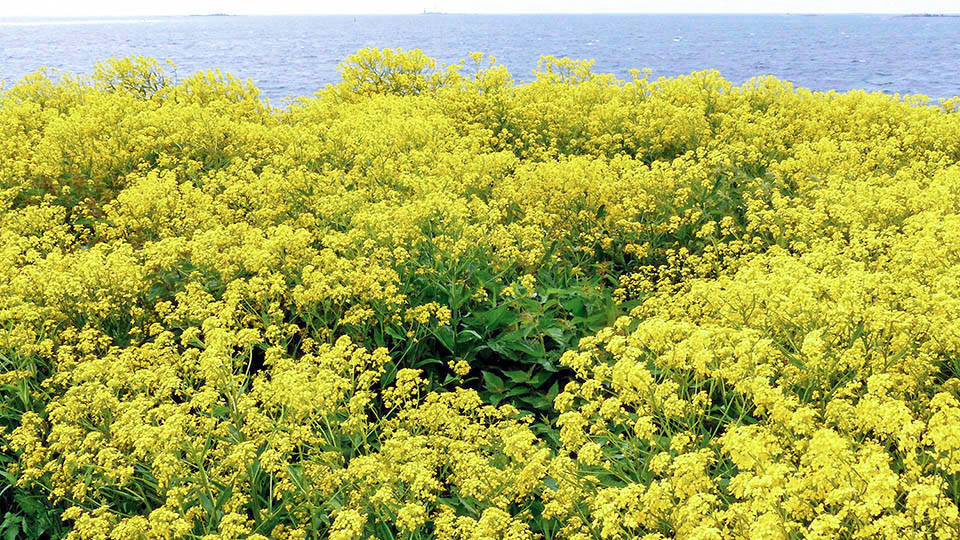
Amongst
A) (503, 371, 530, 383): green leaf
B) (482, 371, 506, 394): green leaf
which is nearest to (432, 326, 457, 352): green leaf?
(482, 371, 506, 394): green leaf

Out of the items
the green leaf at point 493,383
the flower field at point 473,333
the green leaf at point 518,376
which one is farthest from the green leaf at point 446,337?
the green leaf at point 518,376

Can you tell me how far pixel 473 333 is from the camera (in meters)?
5.31

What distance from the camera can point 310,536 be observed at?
3.71 m

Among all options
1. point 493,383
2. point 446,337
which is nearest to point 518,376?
point 493,383

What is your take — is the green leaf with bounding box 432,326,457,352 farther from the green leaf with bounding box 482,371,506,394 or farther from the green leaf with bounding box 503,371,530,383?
the green leaf with bounding box 503,371,530,383

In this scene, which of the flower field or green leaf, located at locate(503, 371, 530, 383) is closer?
the flower field

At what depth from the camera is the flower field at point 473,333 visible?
337 cm

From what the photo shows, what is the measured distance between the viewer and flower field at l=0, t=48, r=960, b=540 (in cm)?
337

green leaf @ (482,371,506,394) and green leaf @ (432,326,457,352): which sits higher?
green leaf @ (432,326,457,352)

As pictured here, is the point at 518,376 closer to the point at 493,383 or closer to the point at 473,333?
the point at 493,383

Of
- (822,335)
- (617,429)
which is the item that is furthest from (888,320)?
(617,429)

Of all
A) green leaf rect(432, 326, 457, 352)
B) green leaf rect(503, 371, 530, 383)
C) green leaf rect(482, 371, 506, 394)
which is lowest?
green leaf rect(482, 371, 506, 394)

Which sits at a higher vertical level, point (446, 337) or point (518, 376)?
point (446, 337)

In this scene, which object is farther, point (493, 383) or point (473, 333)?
point (473, 333)
